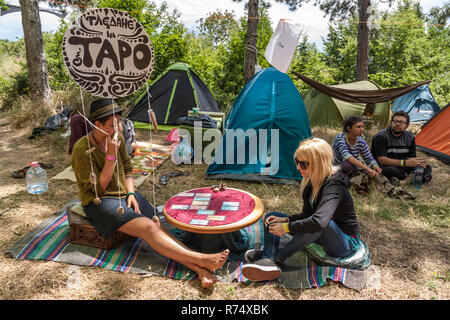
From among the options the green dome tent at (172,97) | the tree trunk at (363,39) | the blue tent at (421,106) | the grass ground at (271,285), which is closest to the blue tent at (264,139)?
the grass ground at (271,285)

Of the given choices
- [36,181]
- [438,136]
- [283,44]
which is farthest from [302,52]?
[36,181]

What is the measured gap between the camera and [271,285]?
Answer: 1962mm

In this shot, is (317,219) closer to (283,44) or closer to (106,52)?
(106,52)

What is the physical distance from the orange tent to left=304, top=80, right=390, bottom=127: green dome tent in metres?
1.51

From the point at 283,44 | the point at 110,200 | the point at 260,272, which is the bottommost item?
the point at 260,272

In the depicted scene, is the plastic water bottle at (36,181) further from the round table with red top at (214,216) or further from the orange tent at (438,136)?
the orange tent at (438,136)

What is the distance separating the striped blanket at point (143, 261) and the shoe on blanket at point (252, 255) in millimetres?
64

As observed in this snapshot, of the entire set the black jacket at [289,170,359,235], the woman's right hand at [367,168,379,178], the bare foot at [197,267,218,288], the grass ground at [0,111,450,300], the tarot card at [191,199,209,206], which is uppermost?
the black jacket at [289,170,359,235]

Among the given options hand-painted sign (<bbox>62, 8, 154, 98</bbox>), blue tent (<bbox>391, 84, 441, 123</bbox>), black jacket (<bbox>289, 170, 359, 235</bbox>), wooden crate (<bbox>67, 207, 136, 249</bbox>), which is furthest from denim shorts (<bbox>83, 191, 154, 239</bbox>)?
blue tent (<bbox>391, 84, 441, 123</bbox>)

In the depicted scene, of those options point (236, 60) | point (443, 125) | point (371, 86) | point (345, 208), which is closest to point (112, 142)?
point (345, 208)

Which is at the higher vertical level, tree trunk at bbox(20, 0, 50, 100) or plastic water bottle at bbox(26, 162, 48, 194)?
tree trunk at bbox(20, 0, 50, 100)

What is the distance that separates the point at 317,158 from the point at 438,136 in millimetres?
4141

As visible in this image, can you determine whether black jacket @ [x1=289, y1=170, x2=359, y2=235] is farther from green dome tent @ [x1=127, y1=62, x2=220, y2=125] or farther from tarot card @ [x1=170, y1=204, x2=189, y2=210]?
green dome tent @ [x1=127, y1=62, x2=220, y2=125]

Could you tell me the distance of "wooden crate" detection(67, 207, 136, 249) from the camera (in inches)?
89.4
